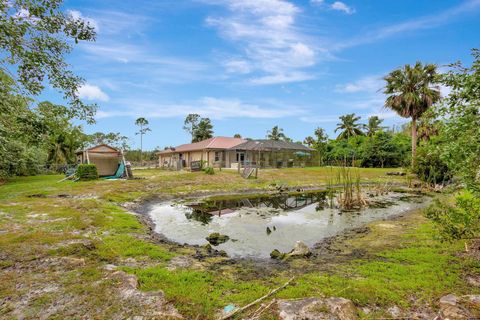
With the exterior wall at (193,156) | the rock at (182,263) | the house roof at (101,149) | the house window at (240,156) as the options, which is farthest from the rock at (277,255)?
the exterior wall at (193,156)

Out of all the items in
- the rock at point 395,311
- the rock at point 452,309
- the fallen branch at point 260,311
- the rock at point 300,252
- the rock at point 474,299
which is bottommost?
the rock at point 300,252

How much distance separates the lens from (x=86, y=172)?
1941 centimetres

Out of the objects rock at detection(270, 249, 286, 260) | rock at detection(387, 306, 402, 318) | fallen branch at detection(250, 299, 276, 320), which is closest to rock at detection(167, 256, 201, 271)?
rock at detection(270, 249, 286, 260)

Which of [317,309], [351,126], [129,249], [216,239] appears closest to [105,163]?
[216,239]

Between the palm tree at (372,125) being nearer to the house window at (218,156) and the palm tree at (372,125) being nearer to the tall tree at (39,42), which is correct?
the house window at (218,156)

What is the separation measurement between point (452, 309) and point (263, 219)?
7.64 m

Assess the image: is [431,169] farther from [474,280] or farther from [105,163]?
[105,163]

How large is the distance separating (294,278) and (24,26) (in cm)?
573

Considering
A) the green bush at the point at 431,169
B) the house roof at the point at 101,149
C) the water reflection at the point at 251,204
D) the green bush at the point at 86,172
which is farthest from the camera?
the house roof at the point at 101,149

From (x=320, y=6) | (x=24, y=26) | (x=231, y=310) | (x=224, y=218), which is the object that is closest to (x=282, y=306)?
(x=231, y=310)

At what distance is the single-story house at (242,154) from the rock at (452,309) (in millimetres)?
26702

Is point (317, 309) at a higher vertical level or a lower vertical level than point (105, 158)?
lower

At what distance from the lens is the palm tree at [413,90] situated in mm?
23906

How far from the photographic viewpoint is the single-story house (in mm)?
32219
